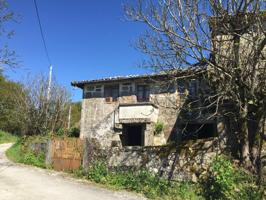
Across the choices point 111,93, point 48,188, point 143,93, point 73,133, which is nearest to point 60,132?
point 73,133

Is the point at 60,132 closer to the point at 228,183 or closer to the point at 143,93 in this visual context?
the point at 143,93

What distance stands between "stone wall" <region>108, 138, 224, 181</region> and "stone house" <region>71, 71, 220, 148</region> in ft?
22.6

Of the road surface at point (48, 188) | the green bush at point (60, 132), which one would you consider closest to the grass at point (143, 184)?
the road surface at point (48, 188)

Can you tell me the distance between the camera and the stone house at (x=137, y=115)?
68.6 feet

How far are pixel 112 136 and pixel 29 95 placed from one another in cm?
769

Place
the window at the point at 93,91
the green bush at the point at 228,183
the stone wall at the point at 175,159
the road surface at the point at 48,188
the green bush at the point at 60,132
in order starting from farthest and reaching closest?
the window at the point at 93,91, the green bush at the point at 60,132, the stone wall at the point at 175,159, the green bush at the point at 228,183, the road surface at the point at 48,188

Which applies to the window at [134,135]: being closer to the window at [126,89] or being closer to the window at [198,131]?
the window at [126,89]

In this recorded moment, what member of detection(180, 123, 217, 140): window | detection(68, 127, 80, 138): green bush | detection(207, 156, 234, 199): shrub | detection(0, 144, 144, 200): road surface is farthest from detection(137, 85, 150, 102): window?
detection(207, 156, 234, 199): shrub

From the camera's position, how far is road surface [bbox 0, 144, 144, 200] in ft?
31.7

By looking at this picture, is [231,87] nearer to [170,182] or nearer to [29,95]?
[170,182]

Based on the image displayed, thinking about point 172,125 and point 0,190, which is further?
point 172,125

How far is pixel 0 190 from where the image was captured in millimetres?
9945

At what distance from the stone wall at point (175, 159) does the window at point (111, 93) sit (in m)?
12.1

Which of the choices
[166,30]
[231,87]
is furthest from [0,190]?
[231,87]
